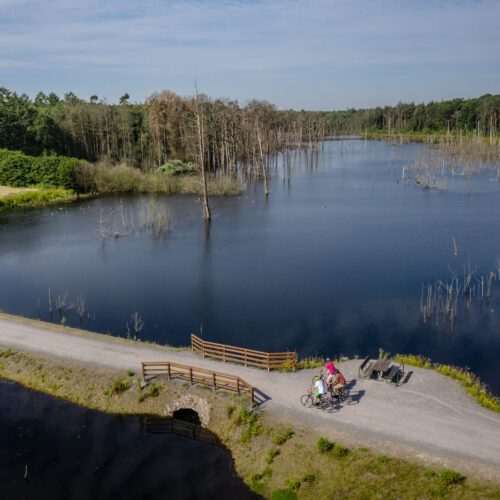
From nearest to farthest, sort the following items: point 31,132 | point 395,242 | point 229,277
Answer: point 229,277, point 395,242, point 31,132

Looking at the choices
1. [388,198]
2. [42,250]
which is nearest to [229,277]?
[42,250]

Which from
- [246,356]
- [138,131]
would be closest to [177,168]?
[138,131]

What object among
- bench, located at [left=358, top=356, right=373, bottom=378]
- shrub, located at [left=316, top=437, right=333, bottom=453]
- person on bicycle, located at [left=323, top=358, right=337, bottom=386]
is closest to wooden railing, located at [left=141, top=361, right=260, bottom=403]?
person on bicycle, located at [left=323, top=358, right=337, bottom=386]

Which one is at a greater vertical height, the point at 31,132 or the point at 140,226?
the point at 31,132

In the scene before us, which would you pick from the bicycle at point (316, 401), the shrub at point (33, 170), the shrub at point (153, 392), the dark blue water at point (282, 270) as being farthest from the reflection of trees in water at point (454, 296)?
the shrub at point (33, 170)

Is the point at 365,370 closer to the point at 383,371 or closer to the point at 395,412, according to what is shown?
the point at 383,371

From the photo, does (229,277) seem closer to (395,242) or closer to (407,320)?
(407,320)

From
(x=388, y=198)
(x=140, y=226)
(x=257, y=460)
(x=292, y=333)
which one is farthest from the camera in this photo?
(x=388, y=198)
